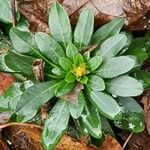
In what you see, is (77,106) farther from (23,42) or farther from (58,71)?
(23,42)

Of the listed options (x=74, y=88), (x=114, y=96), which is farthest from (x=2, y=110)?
(x=114, y=96)

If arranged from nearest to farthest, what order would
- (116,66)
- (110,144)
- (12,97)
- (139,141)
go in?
(116,66)
(12,97)
(110,144)
(139,141)

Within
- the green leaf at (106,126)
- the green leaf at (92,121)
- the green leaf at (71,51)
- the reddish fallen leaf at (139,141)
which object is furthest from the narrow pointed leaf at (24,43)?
the reddish fallen leaf at (139,141)

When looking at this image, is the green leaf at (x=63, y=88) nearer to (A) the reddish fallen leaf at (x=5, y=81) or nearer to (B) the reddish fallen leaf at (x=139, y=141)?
(A) the reddish fallen leaf at (x=5, y=81)

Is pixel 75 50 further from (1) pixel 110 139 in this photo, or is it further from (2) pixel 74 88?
(1) pixel 110 139

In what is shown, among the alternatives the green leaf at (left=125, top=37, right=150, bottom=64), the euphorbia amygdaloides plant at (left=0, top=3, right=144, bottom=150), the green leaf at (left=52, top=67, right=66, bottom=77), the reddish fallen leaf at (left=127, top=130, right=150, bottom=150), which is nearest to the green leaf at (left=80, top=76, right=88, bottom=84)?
the euphorbia amygdaloides plant at (left=0, top=3, right=144, bottom=150)

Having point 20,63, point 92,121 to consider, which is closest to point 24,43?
point 20,63
